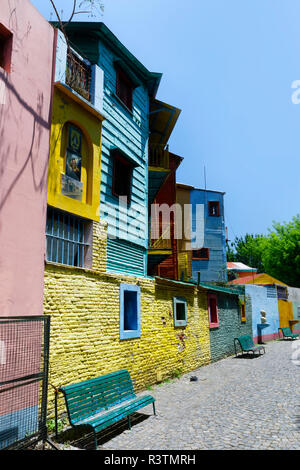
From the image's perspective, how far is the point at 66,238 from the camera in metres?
7.63

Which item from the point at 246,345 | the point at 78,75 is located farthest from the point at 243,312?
the point at 78,75

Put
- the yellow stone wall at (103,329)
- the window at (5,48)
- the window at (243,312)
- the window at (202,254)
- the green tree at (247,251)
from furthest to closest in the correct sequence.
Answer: the green tree at (247,251) → the window at (202,254) → the window at (243,312) → the yellow stone wall at (103,329) → the window at (5,48)

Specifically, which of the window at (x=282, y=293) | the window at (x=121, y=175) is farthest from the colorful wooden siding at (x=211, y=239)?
the window at (x=121, y=175)

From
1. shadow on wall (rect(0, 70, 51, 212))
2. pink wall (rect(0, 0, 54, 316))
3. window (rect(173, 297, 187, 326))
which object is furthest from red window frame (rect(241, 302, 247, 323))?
shadow on wall (rect(0, 70, 51, 212))

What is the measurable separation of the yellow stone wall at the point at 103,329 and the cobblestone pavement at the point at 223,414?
0.74 metres

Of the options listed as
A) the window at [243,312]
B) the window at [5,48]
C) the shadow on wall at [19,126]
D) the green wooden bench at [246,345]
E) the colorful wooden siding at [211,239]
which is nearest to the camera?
the shadow on wall at [19,126]

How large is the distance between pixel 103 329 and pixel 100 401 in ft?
6.48

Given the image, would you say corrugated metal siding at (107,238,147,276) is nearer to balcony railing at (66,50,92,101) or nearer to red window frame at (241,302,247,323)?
balcony railing at (66,50,92,101)

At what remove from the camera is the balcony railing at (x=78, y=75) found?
836 centimetres

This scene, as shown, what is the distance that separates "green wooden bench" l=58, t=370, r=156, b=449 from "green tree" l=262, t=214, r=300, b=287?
30.6m

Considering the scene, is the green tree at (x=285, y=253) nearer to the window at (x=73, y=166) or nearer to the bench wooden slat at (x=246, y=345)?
the bench wooden slat at (x=246, y=345)

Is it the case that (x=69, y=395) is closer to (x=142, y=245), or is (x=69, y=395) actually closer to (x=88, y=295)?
(x=88, y=295)

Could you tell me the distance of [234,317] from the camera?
56.2ft

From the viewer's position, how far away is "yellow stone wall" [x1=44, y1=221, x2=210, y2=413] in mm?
6449
